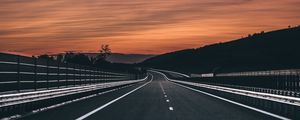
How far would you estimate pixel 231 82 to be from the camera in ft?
167

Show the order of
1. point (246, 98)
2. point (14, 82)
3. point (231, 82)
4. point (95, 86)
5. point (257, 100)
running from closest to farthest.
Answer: point (14, 82)
point (257, 100)
point (246, 98)
point (95, 86)
point (231, 82)

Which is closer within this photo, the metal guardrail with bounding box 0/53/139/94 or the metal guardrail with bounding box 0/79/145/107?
the metal guardrail with bounding box 0/79/145/107

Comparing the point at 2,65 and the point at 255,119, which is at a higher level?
the point at 2,65

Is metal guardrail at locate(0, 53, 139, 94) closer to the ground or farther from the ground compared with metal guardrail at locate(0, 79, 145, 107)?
farther from the ground

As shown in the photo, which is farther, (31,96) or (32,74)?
→ (32,74)

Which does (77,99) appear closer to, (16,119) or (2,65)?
(2,65)

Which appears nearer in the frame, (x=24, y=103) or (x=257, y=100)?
(x=24, y=103)

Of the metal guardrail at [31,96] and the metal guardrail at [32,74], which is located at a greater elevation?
the metal guardrail at [32,74]

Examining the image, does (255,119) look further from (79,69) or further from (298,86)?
(79,69)

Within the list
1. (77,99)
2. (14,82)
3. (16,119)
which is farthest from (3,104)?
(77,99)

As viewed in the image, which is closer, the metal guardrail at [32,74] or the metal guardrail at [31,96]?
the metal guardrail at [31,96]

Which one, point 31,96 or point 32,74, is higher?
point 32,74

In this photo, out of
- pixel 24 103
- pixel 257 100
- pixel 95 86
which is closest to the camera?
pixel 24 103

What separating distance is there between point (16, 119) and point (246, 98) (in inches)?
660
